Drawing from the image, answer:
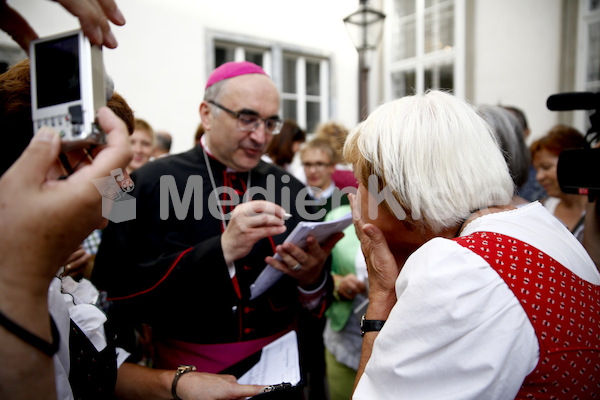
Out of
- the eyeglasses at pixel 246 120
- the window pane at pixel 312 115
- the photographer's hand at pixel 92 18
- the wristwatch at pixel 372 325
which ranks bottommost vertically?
the wristwatch at pixel 372 325

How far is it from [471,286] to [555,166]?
2627 millimetres

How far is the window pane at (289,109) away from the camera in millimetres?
8493

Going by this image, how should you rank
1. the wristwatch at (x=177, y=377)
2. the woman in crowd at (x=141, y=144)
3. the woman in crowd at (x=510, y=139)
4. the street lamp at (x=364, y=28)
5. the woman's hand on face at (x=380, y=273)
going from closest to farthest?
the woman's hand on face at (x=380, y=273) < the wristwatch at (x=177, y=377) < the woman in crowd at (x=510, y=139) < the woman in crowd at (x=141, y=144) < the street lamp at (x=364, y=28)

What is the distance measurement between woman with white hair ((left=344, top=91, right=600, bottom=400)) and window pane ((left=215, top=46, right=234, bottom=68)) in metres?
6.89

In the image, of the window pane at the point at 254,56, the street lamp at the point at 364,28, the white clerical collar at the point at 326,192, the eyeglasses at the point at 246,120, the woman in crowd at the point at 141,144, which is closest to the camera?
the eyeglasses at the point at 246,120

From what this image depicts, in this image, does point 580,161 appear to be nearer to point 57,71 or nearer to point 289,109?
point 57,71

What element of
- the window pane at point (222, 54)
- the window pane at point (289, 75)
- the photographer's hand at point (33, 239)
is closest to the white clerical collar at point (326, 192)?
the photographer's hand at point (33, 239)

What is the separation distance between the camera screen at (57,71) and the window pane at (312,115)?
27.4ft

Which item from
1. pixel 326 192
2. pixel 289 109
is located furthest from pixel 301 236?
pixel 289 109

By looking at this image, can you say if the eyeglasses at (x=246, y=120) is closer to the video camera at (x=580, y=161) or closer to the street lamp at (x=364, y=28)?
the video camera at (x=580, y=161)

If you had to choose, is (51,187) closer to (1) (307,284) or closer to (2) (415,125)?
(2) (415,125)

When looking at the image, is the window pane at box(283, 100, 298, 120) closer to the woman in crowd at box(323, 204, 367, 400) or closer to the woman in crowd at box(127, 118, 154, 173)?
the woman in crowd at box(127, 118, 154, 173)

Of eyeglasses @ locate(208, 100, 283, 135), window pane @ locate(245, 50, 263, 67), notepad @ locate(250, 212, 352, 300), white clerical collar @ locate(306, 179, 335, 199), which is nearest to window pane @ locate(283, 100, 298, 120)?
window pane @ locate(245, 50, 263, 67)

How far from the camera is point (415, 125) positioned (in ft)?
3.77
